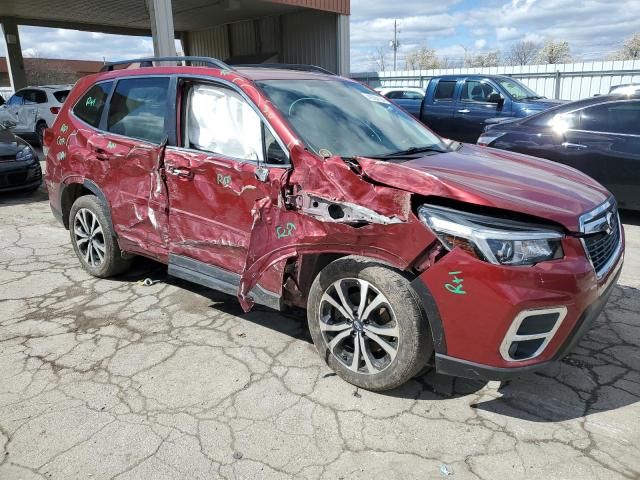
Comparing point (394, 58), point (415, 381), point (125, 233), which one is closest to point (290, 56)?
point (125, 233)

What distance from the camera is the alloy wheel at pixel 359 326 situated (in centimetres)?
275

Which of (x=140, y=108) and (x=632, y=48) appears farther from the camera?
(x=632, y=48)

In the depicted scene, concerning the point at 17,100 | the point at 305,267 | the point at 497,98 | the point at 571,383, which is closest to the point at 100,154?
the point at 305,267

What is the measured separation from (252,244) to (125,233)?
1.52 m

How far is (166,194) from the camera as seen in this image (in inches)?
146

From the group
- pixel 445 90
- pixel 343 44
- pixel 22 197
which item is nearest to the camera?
pixel 22 197

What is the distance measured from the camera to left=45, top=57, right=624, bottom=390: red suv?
242 cm

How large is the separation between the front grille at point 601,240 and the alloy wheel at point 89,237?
3.63 m

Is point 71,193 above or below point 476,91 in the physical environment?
below

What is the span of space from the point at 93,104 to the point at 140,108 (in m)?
0.71

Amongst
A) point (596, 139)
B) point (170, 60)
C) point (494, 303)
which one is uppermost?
point (170, 60)

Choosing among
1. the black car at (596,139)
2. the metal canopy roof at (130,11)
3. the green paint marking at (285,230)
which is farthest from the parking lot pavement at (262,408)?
the metal canopy roof at (130,11)

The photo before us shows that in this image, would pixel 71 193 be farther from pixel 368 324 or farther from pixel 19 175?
pixel 19 175

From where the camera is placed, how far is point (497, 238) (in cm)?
237
